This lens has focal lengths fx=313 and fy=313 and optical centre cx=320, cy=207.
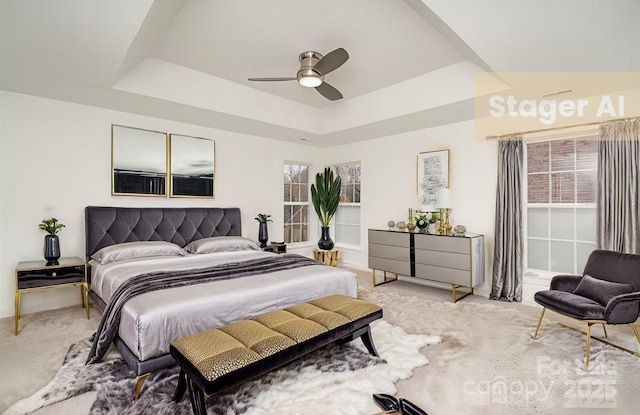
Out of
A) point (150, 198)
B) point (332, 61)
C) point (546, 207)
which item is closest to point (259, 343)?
Result: point (332, 61)

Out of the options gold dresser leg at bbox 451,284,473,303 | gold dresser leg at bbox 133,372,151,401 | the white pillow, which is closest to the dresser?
gold dresser leg at bbox 451,284,473,303

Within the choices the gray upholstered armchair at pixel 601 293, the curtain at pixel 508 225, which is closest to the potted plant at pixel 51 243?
the gray upholstered armchair at pixel 601 293

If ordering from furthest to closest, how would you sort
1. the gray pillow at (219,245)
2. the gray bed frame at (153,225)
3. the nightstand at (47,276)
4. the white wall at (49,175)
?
the gray pillow at (219,245) < the gray bed frame at (153,225) < the white wall at (49,175) < the nightstand at (47,276)

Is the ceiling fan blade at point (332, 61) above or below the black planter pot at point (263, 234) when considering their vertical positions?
above

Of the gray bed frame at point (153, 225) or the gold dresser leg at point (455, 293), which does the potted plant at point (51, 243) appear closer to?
the gray bed frame at point (153, 225)

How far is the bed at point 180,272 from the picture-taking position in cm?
214

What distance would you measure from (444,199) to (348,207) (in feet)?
7.78

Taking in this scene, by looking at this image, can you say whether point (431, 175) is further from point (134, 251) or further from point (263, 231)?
point (134, 251)

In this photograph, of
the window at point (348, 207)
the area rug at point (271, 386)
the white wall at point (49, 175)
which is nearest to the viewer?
the area rug at point (271, 386)

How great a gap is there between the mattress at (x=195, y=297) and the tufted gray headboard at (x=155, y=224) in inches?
20.2

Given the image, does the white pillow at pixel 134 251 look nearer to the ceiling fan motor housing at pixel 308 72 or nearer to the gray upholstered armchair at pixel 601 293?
the ceiling fan motor housing at pixel 308 72

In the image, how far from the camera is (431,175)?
499 centimetres

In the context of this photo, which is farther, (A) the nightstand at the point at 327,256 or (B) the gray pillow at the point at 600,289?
(A) the nightstand at the point at 327,256

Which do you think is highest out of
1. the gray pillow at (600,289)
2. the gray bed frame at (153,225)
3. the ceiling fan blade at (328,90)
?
the ceiling fan blade at (328,90)
